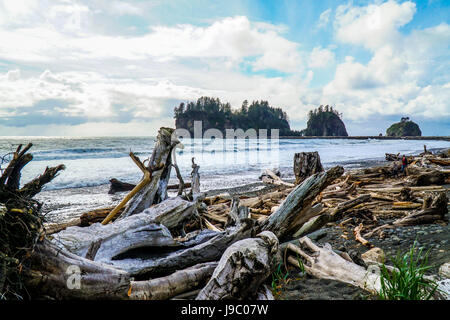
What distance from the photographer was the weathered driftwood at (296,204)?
168 inches

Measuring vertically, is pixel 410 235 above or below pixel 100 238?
below

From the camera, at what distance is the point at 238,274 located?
2.54 metres

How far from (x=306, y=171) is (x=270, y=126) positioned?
14401 centimetres

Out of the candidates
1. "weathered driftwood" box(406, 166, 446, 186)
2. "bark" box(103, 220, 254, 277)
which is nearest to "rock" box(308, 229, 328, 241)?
"bark" box(103, 220, 254, 277)

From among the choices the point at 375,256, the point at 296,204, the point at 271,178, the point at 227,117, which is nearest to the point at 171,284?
the point at 296,204

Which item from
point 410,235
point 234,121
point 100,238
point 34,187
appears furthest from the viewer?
point 234,121

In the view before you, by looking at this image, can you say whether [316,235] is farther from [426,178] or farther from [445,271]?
[426,178]

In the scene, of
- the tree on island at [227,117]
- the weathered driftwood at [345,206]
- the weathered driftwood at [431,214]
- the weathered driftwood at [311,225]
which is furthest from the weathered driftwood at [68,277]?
the tree on island at [227,117]

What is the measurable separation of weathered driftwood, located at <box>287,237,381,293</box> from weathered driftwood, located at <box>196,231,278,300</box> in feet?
3.62

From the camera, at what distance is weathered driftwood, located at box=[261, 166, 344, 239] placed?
14.0 feet

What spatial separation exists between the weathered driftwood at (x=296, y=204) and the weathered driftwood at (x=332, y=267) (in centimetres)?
34
